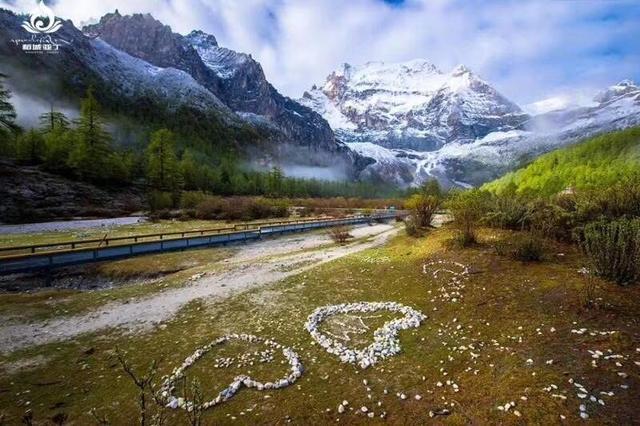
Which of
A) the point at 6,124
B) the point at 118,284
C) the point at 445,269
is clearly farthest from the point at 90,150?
the point at 445,269

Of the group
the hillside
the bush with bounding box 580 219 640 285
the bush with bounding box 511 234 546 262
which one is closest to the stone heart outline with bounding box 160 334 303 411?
the bush with bounding box 580 219 640 285

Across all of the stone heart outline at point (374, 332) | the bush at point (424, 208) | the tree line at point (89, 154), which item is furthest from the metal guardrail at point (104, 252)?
the tree line at point (89, 154)

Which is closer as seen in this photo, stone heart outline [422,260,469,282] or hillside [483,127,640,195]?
stone heart outline [422,260,469,282]

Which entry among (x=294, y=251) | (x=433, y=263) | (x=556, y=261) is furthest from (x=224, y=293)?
(x=556, y=261)

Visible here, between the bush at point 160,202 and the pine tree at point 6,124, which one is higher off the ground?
the pine tree at point 6,124

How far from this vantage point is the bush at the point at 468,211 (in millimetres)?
20766

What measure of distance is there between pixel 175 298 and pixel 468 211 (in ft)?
65.9

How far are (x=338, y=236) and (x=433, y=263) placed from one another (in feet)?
61.3

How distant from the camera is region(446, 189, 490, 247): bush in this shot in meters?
20.8

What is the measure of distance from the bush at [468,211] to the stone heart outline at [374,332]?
355 inches

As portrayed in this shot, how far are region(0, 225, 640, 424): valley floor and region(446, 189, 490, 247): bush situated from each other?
1.84 meters

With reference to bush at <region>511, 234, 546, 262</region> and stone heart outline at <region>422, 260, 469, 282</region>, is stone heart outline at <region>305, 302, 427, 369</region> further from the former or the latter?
bush at <region>511, 234, 546, 262</region>

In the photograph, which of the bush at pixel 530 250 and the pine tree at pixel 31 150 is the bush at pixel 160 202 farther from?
the bush at pixel 530 250

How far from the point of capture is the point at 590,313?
10.4m
